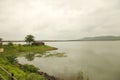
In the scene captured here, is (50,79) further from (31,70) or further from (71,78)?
(31,70)

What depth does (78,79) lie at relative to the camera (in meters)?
30.4

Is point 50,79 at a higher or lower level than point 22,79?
lower

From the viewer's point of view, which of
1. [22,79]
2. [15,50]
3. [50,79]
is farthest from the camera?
[15,50]

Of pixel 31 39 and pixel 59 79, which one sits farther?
pixel 31 39

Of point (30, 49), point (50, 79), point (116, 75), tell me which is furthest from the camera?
point (30, 49)

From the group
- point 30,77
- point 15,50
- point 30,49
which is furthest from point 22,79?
point 30,49

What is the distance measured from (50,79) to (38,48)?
74.2m

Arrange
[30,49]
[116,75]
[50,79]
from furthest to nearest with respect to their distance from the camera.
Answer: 1. [30,49]
2. [116,75]
3. [50,79]

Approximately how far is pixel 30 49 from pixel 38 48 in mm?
5101

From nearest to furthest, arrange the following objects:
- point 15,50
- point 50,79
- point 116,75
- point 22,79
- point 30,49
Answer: point 22,79, point 50,79, point 116,75, point 15,50, point 30,49

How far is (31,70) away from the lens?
33.8m

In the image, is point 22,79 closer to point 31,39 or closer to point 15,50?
point 15,50

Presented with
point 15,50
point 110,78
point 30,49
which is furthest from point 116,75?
point 30,49

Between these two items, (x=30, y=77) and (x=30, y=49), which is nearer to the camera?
(x=30, y=77)
